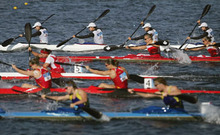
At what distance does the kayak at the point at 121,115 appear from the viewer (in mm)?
15844

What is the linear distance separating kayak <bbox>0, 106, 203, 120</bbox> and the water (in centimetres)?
16

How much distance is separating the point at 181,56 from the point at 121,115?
11.1 metres

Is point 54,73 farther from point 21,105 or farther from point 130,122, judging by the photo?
point 130,122

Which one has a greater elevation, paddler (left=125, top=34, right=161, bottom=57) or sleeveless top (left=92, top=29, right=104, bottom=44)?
sleeveless top (left=92, top=29, right=104, bottom=44)

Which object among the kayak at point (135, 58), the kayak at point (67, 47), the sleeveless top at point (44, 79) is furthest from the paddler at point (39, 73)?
the kayak at point (67, 47)

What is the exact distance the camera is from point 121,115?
16109 mm

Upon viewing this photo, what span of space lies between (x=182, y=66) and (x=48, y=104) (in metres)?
9.21

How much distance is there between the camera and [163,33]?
3738 centimetres

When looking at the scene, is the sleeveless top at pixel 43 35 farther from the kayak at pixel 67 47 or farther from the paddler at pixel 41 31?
the kayak at pixel 67 47

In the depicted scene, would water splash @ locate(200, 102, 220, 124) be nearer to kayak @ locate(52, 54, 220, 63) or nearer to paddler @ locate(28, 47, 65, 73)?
paddler @ locate(28, 47, 65, 73)

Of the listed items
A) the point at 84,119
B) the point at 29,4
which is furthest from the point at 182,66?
the point at 29,4

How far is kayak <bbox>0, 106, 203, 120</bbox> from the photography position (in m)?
15.8

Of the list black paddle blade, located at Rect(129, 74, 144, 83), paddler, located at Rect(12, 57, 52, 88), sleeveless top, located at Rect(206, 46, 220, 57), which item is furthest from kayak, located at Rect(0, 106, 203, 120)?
sleeveless top, located at Rect(206, 46, 220, 57)

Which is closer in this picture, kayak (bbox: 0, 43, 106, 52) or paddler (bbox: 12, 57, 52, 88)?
paddler (bbox: 12, 57, 52, 88)
